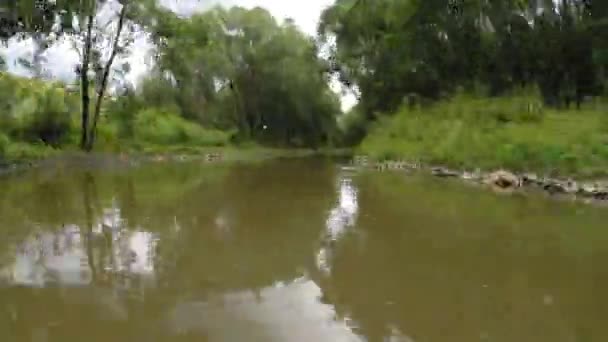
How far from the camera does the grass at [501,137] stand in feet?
43.0

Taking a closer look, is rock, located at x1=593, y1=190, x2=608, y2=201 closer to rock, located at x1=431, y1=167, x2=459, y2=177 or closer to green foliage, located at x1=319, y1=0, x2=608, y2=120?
rock, located at x1=431, y1=167, x2=459, y2=177

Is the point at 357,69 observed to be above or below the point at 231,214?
above

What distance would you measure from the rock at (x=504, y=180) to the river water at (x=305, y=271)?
6.56 ft

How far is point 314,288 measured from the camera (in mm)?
5270

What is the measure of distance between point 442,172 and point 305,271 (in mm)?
12024

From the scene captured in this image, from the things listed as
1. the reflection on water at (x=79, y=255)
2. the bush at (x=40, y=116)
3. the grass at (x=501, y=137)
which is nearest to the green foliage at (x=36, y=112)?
the bush at (x=40, y=116)

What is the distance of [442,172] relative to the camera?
17.2 m

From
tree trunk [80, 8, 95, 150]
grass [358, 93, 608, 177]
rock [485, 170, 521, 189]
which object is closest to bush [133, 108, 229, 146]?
tree trunk [80, 8, 95, 150]

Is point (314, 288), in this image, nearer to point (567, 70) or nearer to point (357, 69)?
point (567, 70)

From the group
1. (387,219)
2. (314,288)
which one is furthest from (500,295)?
(387,219)

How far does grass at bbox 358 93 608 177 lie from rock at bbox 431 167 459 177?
0.40 meters

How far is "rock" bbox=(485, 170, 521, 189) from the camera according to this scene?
42.6ft

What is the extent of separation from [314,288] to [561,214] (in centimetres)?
542

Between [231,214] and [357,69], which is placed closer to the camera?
[231,214]
